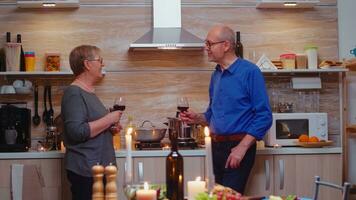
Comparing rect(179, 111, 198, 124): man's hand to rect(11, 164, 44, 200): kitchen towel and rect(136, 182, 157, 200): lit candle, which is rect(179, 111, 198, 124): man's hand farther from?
rect(136, 182, 157, 200): lit candle

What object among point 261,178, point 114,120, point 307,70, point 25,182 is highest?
point 307,70

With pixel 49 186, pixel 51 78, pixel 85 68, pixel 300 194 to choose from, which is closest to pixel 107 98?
pixel 51 78

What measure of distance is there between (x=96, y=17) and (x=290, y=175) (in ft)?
6.37

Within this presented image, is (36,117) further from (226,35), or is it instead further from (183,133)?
(226,35)

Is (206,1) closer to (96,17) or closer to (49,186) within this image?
(96,17)

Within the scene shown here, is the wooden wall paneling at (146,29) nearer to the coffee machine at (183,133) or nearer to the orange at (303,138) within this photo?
the coffee machine at (183,133)

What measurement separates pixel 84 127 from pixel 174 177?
2.87 feet

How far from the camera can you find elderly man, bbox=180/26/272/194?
331 centimetres

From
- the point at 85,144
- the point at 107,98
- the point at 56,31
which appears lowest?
the point at 85,144

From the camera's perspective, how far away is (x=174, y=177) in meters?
2.32

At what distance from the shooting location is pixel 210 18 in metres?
4.60

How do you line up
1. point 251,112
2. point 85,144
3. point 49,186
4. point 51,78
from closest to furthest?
point 85,144 → point 251,112 → point 49,186 → point 51,78

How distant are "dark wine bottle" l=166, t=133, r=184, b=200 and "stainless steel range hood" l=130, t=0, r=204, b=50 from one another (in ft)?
6.13

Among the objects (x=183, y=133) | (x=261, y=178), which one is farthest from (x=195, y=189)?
(x=183, y=133)
